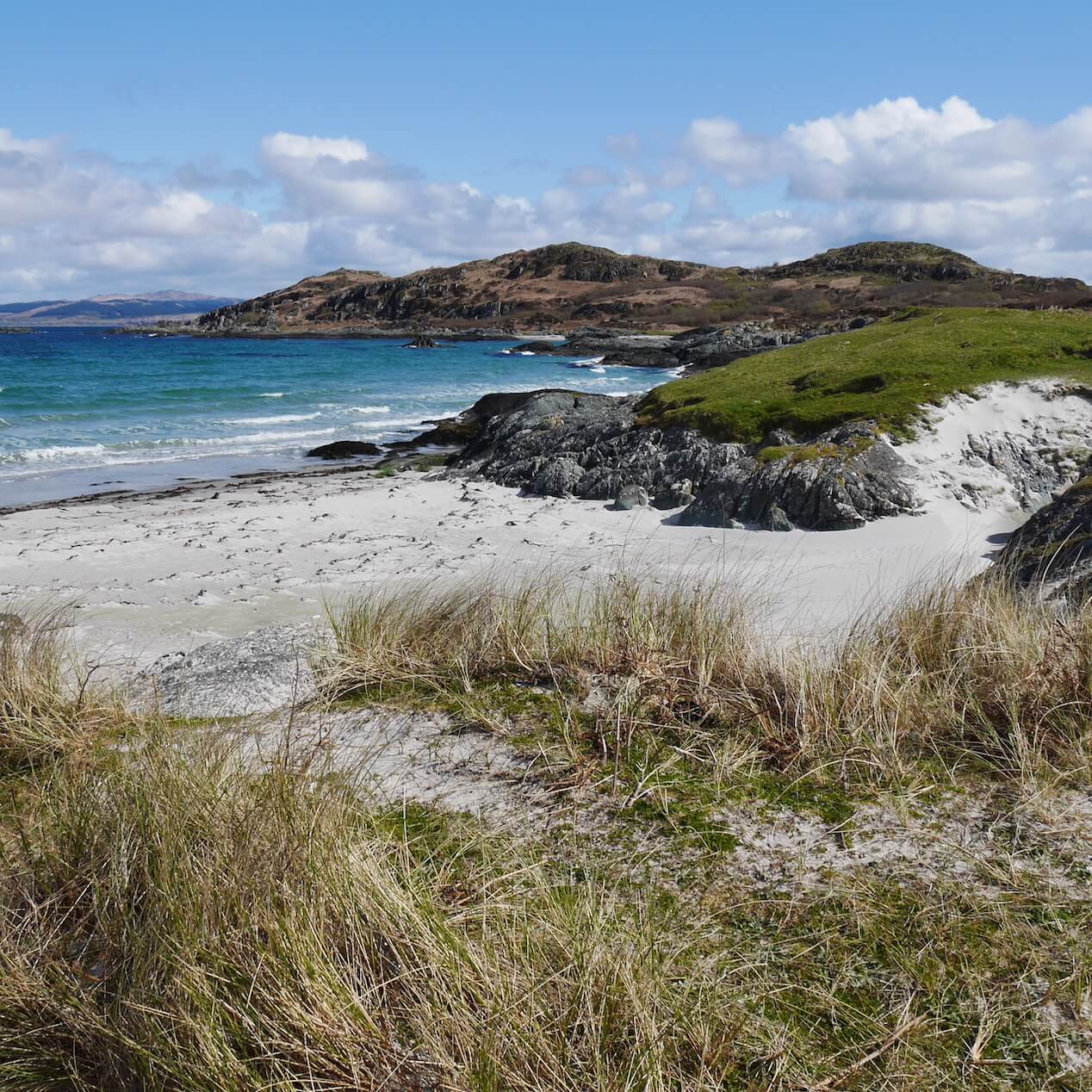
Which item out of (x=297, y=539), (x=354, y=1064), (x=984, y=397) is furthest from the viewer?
(x=984, y=397)

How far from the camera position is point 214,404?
40.0 m

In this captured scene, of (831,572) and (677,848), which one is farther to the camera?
(831,572)

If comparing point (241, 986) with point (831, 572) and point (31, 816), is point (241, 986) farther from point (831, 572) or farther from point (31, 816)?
point (831, 572)

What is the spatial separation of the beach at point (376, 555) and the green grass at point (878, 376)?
313cm

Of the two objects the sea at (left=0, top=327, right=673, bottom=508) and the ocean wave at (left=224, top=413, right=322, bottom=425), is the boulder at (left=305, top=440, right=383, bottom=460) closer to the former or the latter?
the sea at (left=0, top=327, right=673, bottom=508)

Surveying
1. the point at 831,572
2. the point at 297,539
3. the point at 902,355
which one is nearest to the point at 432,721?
the point at 831,572

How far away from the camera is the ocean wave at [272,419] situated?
34562 millimetres

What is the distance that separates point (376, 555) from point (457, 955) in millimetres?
10273

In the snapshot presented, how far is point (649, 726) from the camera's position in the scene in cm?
479

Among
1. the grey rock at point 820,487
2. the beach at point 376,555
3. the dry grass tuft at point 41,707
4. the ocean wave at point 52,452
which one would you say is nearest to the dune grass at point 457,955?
the dry grass tuft at point 41,707

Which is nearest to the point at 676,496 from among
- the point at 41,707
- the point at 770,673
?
the point at 770,673

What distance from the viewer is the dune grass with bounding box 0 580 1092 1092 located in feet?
7.81

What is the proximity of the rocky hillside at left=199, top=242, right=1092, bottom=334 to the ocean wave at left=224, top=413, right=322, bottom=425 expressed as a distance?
51.9 m

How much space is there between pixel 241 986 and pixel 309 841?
49cm
